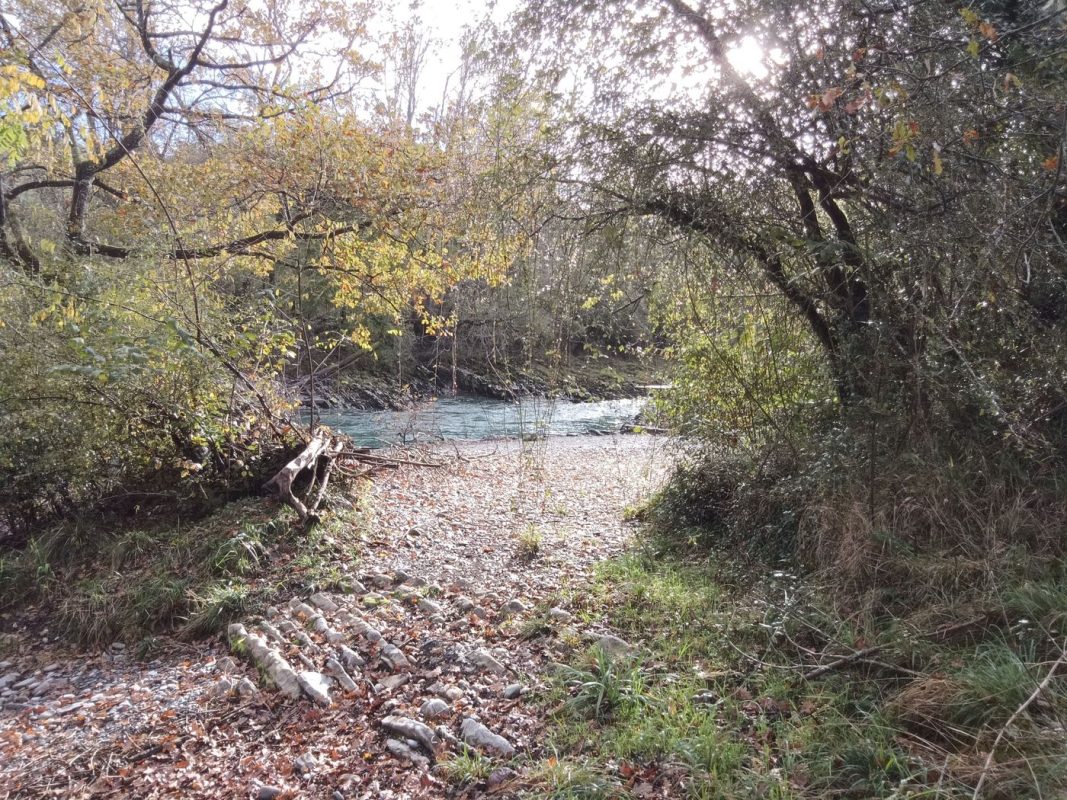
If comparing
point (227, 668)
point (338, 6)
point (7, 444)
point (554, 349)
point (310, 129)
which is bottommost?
A: point (227, 668)

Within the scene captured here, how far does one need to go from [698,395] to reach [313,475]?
14.7 feet

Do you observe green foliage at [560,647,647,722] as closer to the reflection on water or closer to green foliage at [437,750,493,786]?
green foliage at [437,750,493,786]

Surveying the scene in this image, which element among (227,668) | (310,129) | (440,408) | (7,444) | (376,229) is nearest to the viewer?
(227,668)

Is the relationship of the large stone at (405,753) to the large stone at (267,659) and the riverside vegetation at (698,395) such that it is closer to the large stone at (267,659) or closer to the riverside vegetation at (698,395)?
the riverside vegetation at (698,395)

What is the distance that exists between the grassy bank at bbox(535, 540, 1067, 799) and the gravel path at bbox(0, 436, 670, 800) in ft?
1.47

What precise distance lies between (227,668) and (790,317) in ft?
17.2

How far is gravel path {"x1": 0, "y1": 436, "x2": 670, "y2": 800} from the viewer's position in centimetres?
306

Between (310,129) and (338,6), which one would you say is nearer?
(310,129)

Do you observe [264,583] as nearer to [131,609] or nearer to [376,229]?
[131,609]

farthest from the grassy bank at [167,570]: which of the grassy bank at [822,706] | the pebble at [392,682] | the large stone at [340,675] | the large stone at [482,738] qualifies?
the grassy bank at [822,706]

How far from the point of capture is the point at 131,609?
16.4 feet

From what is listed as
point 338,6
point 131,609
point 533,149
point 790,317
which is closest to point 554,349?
point 533,149

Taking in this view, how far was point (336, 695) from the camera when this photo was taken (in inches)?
145

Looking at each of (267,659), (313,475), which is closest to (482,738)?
(267,659)
